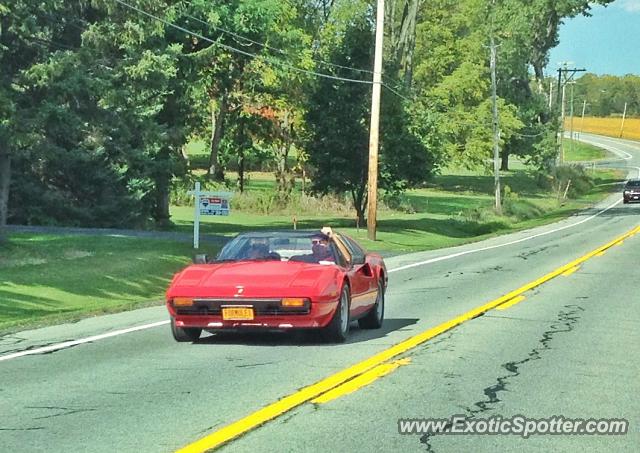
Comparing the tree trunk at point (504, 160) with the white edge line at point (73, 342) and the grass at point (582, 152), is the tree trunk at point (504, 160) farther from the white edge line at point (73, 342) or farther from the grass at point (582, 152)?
the white edge line at point (73, 342)

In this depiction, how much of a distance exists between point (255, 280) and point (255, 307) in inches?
15.4

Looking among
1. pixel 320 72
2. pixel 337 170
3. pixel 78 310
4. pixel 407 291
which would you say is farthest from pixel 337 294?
pixel 320 72

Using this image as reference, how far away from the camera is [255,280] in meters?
12.2

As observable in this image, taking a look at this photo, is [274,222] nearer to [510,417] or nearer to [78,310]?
[78,310]

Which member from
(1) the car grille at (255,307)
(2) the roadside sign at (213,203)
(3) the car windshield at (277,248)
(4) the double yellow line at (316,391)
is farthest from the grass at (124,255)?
(4) the double yellow line at (316,391)

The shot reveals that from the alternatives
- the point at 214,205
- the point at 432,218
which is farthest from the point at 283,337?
the point at 432,218

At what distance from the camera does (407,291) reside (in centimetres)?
2072

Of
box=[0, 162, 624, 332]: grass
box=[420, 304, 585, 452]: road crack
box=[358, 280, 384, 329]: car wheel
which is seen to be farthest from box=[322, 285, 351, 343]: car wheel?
box=[0, 162, 624, 332]: grass

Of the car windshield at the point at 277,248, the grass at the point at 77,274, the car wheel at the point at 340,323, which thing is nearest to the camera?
the car wheel at the point at 340,323

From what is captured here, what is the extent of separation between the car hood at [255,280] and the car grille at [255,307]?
7 centimetres

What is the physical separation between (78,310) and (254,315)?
6121 millimetres

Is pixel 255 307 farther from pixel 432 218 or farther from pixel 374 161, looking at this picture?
pixel 432 218

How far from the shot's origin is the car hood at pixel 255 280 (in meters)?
12.0

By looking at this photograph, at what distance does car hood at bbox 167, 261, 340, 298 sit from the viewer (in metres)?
12.0
